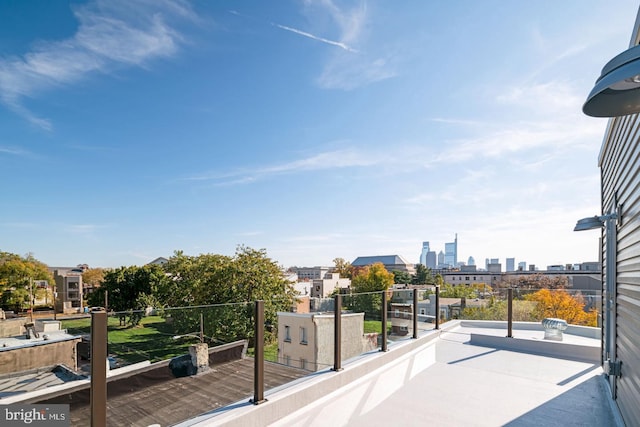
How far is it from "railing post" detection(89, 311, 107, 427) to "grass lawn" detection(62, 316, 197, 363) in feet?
0.13

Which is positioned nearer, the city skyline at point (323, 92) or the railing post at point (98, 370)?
the railing post at point (98, 370)

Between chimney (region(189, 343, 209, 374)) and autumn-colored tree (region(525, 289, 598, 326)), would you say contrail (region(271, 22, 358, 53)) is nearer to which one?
chimney (region(189, 343, 209, 374))

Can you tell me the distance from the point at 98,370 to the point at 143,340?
29 centimetres

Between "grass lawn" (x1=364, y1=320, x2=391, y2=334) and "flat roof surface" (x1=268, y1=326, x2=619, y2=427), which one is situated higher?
"grass lawn" (x1=364, y1=320, x2=391, y2=334)

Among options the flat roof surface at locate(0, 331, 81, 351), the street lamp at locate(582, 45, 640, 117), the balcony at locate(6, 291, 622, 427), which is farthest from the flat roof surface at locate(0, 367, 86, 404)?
the street lamp at locate(582, 45, 640, 117)

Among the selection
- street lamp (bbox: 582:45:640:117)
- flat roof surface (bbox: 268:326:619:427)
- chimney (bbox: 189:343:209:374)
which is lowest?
flat roof surface (bbox: 268:326:619:427)

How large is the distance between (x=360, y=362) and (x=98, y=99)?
41.6ft

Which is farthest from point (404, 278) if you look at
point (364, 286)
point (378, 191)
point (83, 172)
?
point (83, 172)

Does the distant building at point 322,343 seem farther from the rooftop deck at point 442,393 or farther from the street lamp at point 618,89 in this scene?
the street lamp at point 618,89

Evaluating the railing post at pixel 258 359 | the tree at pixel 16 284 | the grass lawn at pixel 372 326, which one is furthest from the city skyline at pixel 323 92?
the tree at pixel 16 284

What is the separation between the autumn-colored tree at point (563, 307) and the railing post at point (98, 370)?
8.30 m

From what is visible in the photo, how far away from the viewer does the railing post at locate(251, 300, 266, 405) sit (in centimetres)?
279

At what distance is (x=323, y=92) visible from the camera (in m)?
9.12

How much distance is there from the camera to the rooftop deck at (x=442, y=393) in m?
3.07
